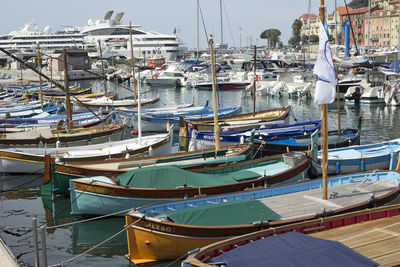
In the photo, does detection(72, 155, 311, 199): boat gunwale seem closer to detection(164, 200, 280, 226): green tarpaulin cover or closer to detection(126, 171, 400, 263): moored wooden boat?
detection(126, 171, 400, 263): moored wooden boat

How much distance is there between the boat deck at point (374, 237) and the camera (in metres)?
12.0

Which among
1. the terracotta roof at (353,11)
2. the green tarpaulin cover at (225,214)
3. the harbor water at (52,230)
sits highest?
the terracotta roof at (353,11)

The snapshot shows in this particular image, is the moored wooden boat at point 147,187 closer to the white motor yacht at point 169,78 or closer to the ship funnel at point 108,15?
the white motor yacht at point 169,78

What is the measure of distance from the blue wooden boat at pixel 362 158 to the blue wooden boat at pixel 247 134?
4630 millimetres

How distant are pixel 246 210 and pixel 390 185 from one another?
6.35 metres

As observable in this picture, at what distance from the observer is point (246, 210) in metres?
15.5

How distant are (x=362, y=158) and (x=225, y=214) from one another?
41.7ft

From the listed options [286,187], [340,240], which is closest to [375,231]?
[340,240]

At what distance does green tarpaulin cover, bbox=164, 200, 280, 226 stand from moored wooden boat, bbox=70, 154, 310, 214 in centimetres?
321

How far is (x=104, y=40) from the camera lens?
170375 millimetres

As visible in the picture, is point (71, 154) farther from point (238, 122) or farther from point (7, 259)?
point (238, 122)

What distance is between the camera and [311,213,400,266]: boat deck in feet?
39.3

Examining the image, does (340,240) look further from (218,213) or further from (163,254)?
(163,254)

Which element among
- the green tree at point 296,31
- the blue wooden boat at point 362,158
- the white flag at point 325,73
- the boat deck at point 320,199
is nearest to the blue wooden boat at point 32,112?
the blue wooden boat at point 362,158
